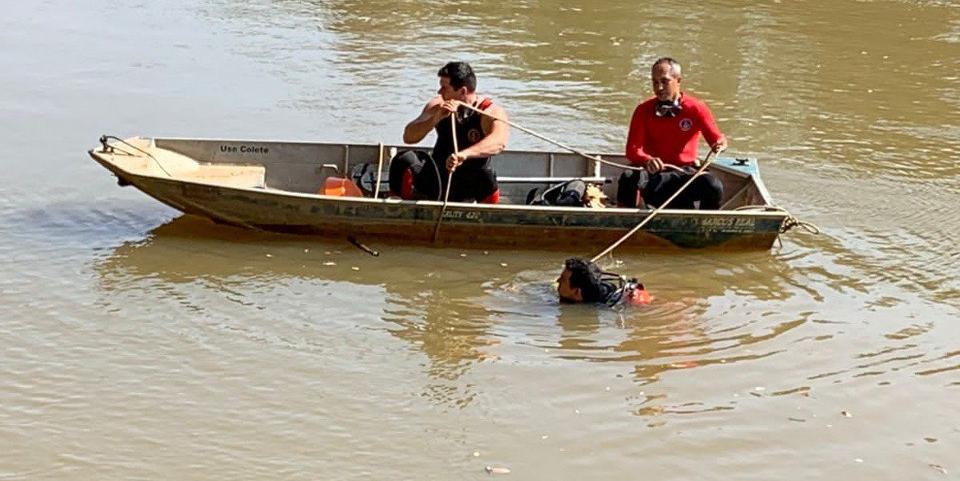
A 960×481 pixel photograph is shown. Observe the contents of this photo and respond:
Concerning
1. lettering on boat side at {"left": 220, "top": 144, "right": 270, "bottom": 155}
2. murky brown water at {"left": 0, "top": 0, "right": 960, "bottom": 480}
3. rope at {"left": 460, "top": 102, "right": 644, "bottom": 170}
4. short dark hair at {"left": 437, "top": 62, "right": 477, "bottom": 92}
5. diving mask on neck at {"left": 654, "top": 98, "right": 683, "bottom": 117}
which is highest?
short dark hair at {"left": 437, "top": 62, "right": 477, "bottom": 92}

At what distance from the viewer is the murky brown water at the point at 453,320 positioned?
657cm

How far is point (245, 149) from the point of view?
404 inches

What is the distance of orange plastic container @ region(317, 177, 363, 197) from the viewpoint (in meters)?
9.99

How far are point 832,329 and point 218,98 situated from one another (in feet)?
24.6

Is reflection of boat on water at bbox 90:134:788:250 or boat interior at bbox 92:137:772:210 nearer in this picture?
reflection of boat on water at bbox 90:134:788:250

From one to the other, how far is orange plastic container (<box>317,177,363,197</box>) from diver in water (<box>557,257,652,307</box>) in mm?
2075

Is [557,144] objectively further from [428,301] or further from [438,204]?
[428,301]

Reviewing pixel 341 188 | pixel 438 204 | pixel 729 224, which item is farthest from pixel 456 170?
pixel 729 224

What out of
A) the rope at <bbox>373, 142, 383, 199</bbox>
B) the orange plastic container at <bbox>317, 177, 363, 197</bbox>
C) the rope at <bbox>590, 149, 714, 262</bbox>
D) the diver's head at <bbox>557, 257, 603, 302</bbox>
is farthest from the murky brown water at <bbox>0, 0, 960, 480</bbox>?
the orange plastic container at <bbox>317, 177, 363, 197</bbox>

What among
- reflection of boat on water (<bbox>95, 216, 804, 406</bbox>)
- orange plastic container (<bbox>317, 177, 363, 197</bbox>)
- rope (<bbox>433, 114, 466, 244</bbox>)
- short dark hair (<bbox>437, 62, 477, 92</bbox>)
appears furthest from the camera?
orange plastic container (<bbox>317, 177, 363, 197</bbox>)

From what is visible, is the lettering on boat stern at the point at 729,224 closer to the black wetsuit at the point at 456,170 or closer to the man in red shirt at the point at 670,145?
the man in red shirt at the point at 670,145

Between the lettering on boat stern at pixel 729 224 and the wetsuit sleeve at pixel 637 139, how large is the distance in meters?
0.59

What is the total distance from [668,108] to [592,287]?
1.73m

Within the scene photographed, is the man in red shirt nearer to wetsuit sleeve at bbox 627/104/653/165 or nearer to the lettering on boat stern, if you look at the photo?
wetsuit sleeve at bbox 627/104/653/165
